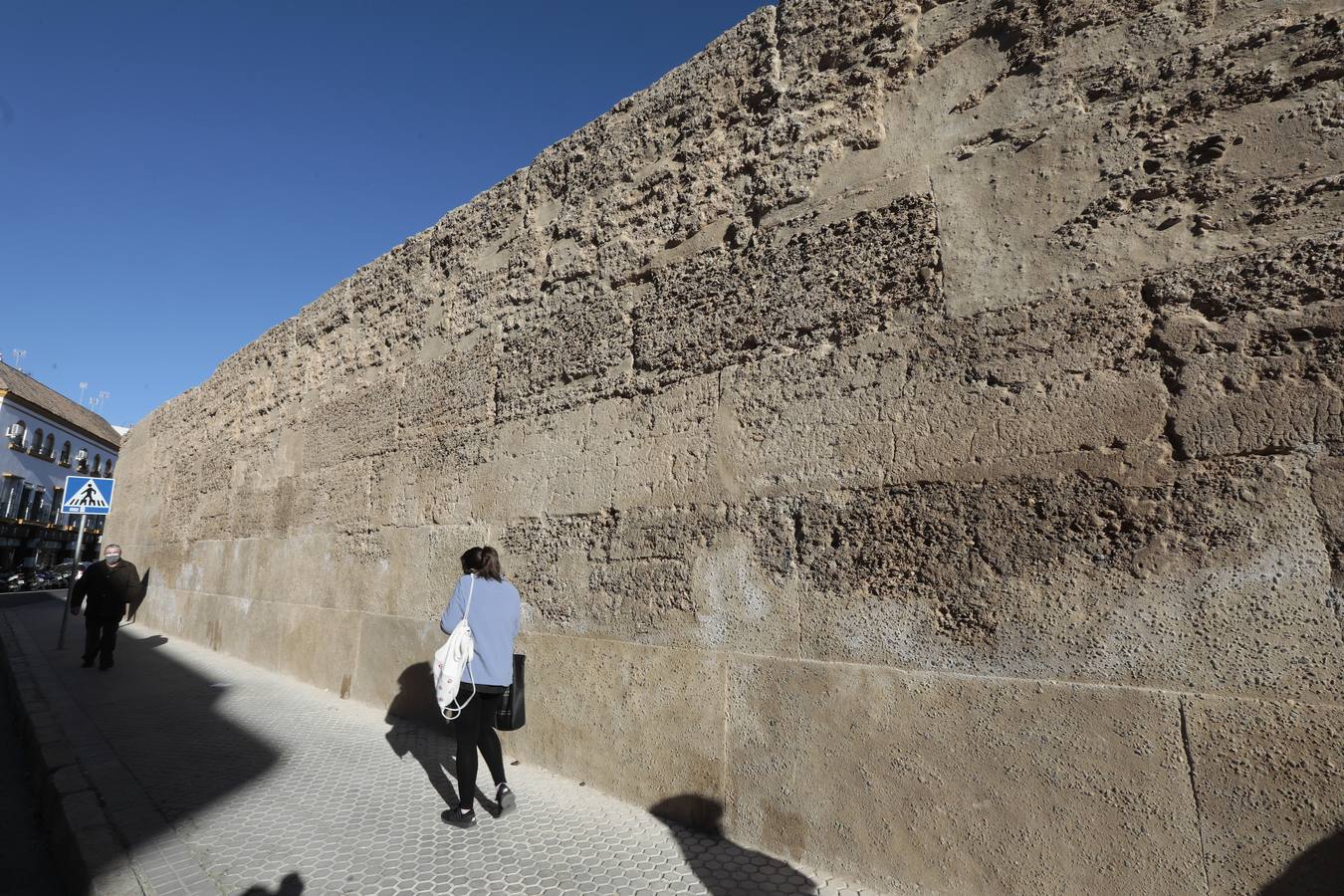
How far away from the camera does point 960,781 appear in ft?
8.38

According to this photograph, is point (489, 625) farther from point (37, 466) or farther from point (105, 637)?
point (37, 466)

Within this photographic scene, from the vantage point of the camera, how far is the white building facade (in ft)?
107

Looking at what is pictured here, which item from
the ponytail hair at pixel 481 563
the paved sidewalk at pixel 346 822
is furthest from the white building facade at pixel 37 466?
the ponytail hair at pixel 481 563

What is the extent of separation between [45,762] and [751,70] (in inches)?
216

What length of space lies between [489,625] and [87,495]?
9.46 m

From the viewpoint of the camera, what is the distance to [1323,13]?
2379mm

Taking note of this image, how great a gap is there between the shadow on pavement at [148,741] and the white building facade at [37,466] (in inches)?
1222

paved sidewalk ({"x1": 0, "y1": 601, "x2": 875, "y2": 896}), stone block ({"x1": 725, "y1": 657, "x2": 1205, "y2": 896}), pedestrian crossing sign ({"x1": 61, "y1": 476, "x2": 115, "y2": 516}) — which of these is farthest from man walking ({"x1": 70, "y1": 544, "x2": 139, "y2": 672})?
stone block ({"x1": 725, "y1": 657, "x2": 1205, "y2": 896})

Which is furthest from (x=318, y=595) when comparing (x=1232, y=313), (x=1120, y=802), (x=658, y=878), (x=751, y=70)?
(x=1232, y=313)

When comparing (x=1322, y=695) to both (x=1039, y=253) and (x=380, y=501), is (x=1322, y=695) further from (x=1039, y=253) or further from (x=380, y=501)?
(x=380, y=501)

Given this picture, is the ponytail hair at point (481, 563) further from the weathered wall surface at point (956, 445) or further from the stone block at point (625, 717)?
the stone block at point (625, 717)

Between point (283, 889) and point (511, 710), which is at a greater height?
point (511, 710)

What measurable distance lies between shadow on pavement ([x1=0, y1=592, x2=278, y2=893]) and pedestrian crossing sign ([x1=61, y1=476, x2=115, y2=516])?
2.67 meters

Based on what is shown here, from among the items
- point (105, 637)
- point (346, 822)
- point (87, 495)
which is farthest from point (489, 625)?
point (87, 495)
